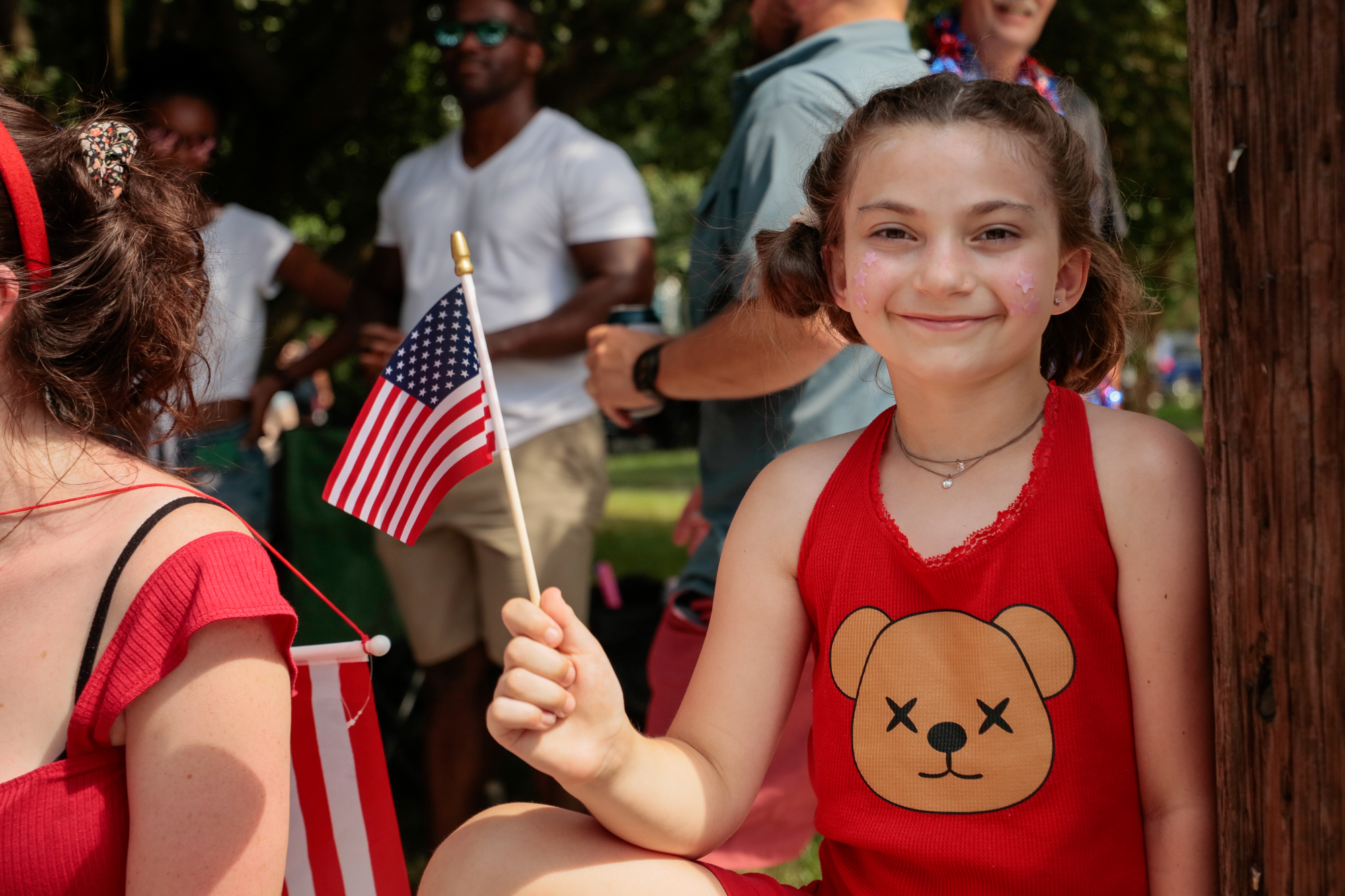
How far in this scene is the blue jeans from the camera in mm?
4168

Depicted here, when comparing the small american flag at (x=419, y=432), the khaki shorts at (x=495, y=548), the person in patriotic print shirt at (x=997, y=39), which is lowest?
the khaki shorts at (x=495, y=548)

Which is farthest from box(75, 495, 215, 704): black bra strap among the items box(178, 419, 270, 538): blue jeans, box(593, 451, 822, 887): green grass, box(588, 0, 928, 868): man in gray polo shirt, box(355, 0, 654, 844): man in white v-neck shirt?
box(593, 451, 822, 887): green grass

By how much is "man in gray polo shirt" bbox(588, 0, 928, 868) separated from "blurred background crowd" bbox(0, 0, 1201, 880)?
35 centimetres

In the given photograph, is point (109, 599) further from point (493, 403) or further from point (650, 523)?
point (650, 523)

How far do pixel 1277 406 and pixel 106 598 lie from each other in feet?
4.71

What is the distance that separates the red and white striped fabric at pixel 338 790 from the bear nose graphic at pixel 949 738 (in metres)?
0.82

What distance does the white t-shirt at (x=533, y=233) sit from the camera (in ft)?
12.1

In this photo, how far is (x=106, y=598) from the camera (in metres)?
1.57

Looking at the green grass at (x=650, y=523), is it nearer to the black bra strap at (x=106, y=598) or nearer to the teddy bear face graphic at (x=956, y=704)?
the teddy bear face graphic at (x=956, y=704)

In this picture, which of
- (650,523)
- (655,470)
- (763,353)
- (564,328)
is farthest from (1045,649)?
(655,470)

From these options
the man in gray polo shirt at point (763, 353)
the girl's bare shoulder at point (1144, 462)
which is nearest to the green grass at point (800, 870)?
the man in gray polo shirt at point (763, 353)

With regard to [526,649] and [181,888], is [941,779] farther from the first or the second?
[181,888]

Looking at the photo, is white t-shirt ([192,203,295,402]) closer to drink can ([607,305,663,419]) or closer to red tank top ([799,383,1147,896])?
drink can ([607,305,663,419])

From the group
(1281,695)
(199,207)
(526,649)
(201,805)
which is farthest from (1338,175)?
(199,207)
